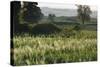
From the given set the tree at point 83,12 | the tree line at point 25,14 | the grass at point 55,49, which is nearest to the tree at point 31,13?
the tree line at point 25,14

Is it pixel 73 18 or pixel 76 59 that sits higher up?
pixel 73 18

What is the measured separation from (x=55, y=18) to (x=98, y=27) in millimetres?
537

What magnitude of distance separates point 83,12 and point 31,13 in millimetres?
596

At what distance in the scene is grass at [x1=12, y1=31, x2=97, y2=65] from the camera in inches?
77.2

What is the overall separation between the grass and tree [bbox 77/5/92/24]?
0.15 metres

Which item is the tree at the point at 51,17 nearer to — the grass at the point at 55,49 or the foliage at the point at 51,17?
the foliage at the point at 51,17

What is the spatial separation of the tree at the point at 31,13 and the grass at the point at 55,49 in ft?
0.58

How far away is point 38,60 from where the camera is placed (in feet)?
6.59

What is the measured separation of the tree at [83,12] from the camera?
2.19 meters

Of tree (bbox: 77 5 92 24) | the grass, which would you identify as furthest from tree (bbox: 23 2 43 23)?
tree (bbox: 77 5 92 24)

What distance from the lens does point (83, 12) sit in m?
2.21

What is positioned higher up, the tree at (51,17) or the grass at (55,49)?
the tree at (51,17)
